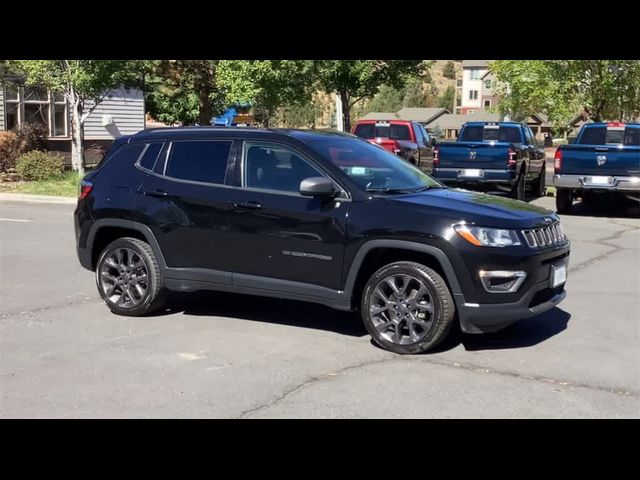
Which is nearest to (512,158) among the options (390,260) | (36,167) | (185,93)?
(390,260)

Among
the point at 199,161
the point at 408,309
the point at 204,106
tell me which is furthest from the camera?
the point at 204,106

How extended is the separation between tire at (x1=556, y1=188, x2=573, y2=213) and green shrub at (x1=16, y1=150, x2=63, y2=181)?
14740 mm

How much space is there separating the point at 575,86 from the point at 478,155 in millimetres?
12182

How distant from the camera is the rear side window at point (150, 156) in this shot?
7.14 metres

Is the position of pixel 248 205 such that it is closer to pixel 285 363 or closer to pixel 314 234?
pixel 314 234

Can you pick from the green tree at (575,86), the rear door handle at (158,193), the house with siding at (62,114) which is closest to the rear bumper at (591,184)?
the green tree at (575,86)

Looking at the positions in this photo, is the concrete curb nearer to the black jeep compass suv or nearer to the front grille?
the black jeep compass suv

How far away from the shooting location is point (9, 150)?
2503 cm

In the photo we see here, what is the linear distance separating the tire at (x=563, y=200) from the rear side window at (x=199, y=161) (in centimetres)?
1050

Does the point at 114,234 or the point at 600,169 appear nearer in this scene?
the point at 114,234

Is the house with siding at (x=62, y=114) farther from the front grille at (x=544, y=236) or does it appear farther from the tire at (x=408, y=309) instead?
the front grille at (x=544, y=236)

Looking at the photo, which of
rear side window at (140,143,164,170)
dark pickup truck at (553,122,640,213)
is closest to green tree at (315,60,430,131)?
dark pickup truck at (553,122,640,213)

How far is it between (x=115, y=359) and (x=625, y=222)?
11.7 meters
